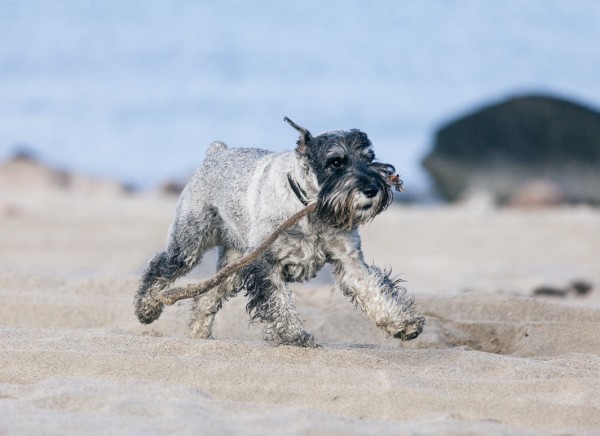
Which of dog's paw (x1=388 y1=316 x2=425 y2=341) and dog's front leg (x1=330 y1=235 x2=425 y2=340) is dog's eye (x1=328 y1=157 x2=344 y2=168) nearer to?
dog's front leg (x1=330 y1=235 x2=425 y2=340)

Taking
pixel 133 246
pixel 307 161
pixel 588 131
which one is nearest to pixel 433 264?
pixel 133 246

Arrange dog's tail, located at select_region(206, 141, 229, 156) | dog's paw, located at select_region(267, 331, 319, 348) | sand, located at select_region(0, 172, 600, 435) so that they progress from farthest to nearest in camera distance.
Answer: dog's tail, located at select_region(206, 141, 229, 156) < dog's paw, located at select_region(267, 331, 319, 348) < sand, located at select_region(0, 172, 600, 435)

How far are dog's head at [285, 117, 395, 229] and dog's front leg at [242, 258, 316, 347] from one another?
51 cm

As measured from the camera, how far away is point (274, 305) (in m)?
6.75

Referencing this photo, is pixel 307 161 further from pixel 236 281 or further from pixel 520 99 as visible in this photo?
pixel 520 99

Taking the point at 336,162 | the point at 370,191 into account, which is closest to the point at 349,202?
the point at 370,191

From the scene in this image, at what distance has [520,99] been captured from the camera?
2638 cm

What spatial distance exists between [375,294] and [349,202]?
62cm

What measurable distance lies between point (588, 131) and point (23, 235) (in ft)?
45.5

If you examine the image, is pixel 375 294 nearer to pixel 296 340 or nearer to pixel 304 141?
pixel 296 340

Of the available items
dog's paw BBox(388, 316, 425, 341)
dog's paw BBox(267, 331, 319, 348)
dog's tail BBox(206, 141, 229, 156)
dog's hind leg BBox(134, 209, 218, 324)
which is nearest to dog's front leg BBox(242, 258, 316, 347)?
dog's paw BBox(267, 331, 319, 348)

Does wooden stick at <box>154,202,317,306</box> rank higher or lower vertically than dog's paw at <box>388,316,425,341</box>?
higher

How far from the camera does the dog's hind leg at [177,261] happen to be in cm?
779

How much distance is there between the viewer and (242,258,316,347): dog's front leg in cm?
673
